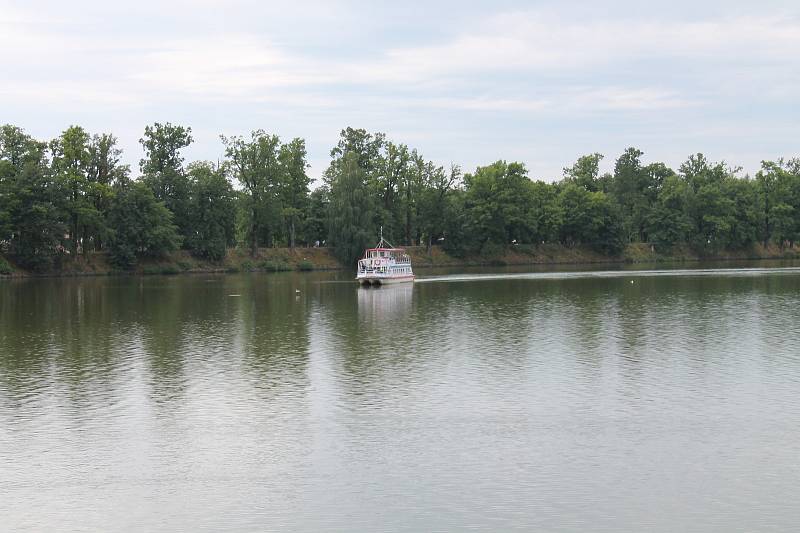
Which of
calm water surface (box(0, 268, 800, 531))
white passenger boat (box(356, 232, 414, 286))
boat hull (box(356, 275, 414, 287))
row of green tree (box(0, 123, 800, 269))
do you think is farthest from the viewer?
row of green tree (box(0, 123, 800, 269))

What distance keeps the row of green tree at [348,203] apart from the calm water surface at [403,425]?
208ft

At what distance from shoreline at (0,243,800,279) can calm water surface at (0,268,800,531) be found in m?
66.1

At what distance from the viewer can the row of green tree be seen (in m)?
110

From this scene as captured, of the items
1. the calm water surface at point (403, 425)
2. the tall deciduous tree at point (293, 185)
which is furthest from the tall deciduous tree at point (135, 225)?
the calm water surface at point (403, 425)

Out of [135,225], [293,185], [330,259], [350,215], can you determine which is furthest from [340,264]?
[135,225]

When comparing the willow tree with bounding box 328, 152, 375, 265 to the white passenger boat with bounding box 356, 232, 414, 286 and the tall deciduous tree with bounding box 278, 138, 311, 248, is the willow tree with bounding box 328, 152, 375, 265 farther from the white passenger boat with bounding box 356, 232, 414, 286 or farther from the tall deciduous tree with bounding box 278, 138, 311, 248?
the white passenger boat with bounding box 356, 232, 414, 286

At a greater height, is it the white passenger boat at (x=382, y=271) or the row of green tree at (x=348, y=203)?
the row of green tree at (x=348, y=203)

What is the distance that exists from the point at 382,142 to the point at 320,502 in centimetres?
13572

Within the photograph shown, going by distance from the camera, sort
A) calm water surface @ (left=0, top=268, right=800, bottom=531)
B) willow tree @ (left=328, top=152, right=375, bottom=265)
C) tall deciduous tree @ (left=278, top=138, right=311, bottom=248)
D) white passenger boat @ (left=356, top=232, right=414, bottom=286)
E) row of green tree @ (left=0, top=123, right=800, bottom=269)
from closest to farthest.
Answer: calm water surface @ (left=0, top=268, right=800, bottom=531), white passenger boat @ (left=356, top=232, right=414, bottom=286), row of green tree @ (left=0, top=123, right=800, bottom=269), willow tree @ (left=328, top=152, right=375, bottom=265), tall deciduous tree @ (left=278, top=138, right=311, bottom=248)

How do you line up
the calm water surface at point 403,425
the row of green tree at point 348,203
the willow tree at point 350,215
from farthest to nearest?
the willow tree at point 350,215 < the row of green tree at point 348,203 < the calm water surface at point 403,425

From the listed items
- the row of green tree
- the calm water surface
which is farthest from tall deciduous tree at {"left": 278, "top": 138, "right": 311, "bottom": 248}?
the calm water surface

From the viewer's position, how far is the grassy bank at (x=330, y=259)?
114m

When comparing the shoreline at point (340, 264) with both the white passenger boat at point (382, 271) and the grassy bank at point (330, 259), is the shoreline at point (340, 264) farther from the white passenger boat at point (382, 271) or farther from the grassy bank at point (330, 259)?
the white passenger boat at point (382, 271)

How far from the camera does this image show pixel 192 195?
124938 mm
